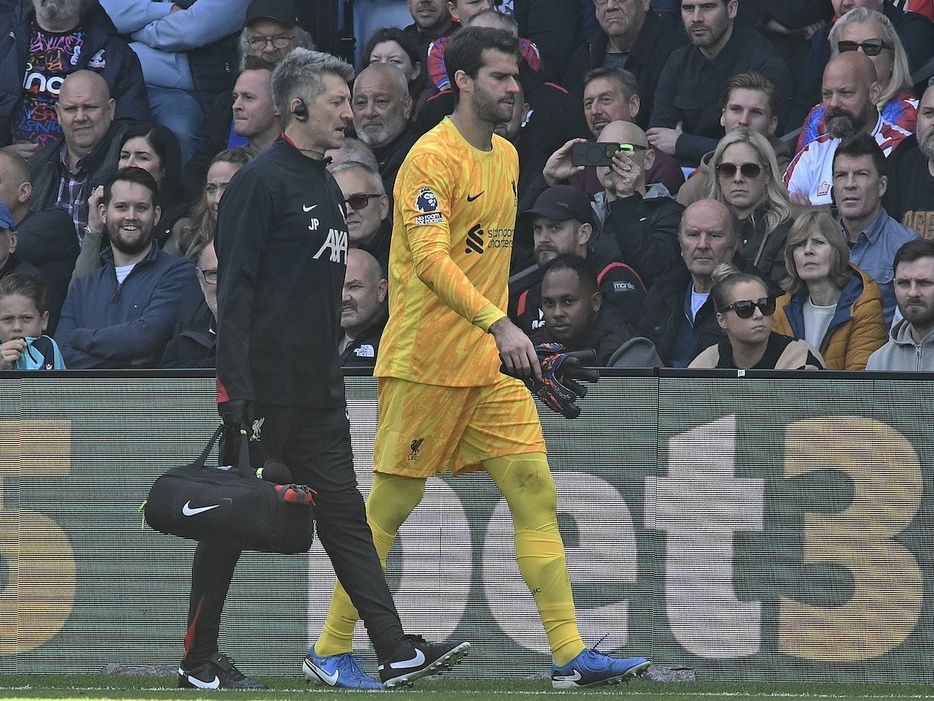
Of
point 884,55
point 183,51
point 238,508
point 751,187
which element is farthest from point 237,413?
point 183,51

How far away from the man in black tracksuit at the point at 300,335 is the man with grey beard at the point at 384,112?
3864 millimetres

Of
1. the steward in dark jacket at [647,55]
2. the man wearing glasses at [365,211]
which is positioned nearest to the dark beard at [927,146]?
the steward in dark jacket at [647,55]

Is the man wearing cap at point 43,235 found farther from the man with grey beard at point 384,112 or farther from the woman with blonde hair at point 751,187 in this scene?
the woman with blonde hair at point 751,187

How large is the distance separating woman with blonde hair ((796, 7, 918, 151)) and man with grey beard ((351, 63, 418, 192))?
261 centimetres

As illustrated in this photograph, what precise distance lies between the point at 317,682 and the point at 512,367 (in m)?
1.70

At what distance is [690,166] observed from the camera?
32.2ft

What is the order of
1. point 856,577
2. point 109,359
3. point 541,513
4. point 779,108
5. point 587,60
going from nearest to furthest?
1. point 541,513
2. point 856,577
3. point 109,359
4. point 779,108
5. point 587,60

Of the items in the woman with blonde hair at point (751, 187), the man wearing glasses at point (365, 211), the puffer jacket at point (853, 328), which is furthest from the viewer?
the man wearing glasses at point (365, 211)

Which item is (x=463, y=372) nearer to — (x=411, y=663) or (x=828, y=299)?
(x=411, y=663)

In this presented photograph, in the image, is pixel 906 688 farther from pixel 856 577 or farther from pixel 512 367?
pixel 512 367

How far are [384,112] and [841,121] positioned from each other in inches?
112

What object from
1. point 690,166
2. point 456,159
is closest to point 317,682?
point 456,159

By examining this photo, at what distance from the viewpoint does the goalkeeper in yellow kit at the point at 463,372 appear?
6207 mm

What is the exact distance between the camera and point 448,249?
614 centimetres
